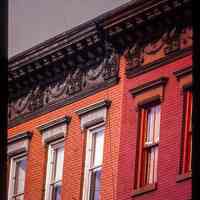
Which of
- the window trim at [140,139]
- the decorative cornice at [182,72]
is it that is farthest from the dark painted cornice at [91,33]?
the window trim at [140,139]

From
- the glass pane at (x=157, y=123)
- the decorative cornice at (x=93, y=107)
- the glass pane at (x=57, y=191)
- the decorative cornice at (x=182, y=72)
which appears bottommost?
the glass pane at (x=57, y=191)

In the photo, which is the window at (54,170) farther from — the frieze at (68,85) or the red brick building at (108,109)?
the frieze at (68,85)

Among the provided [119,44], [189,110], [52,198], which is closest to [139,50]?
[119,44]

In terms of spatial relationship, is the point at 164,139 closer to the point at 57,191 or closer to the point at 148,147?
the point at 148,147

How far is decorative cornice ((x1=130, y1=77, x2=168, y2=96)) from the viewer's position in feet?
83.8

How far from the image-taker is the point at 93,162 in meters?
27.7

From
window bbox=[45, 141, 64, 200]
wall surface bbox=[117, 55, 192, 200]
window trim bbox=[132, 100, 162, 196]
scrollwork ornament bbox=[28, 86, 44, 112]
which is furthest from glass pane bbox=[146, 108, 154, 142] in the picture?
scrollwork ornament bbox=[28, 86, 44, 112]

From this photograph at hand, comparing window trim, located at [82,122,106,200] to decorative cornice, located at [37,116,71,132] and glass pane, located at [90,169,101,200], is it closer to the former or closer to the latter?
glass pane, located at [90,169,101,200]

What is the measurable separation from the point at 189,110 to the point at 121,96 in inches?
107

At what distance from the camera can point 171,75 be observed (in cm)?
2542

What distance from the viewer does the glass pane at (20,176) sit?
30.9 metres

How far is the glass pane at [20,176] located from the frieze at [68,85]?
4.64 ft

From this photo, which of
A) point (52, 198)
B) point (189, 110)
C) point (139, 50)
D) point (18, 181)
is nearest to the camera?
point (189, 110)

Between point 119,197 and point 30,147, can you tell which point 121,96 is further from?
point 30,147
